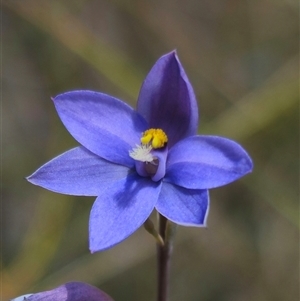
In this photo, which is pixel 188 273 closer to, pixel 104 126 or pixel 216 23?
pixel 216 23

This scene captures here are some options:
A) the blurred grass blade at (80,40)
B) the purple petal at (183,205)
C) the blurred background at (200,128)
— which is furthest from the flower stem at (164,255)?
the blurred grass blade at (80,40)

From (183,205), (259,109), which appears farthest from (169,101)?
(259,109)

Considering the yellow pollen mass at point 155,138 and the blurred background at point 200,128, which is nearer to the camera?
the yellow pollen mass at point 155,138

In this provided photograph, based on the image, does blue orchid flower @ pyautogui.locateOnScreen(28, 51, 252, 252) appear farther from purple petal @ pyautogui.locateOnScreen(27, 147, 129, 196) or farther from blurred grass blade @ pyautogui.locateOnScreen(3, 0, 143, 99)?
blurred grass blade @ pyautogui.locateOnScreen(3, 0, 143, 99)

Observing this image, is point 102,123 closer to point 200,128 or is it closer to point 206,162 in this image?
point 206,162

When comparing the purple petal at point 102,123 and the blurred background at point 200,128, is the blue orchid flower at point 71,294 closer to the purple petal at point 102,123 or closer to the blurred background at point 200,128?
the purple petal at point 102,123
